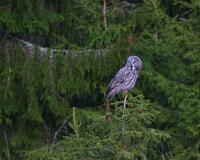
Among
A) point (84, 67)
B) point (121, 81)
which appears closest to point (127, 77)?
point (121, 81)

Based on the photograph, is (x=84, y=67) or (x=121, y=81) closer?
(x=121, y=81)

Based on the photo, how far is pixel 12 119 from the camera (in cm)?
1298

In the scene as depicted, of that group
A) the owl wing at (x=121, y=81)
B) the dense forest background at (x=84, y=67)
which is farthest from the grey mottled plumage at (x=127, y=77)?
the dense forest background at (x=84, y=67)

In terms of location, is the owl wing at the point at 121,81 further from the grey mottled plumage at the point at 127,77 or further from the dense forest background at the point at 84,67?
the dense forest background at the point at 84,67

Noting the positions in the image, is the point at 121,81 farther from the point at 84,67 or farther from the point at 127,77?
the point at 84,67

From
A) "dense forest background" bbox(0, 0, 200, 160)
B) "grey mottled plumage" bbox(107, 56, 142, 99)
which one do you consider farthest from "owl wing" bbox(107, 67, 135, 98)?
"dense forest background" bbox(0, 0, 200, 160)

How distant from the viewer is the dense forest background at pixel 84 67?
1239 centimetres

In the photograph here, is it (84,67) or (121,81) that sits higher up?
(121,81)

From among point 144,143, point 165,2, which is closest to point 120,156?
point 144,143

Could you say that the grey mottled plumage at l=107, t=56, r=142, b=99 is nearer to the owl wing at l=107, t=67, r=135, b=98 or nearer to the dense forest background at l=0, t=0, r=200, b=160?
the owl wing at l=107, t=67, r=135, b=98

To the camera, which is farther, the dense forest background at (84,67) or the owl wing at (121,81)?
the dense forest background at (84,67)

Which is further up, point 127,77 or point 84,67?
point 127,77

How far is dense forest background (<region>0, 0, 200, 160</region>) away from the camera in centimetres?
1239

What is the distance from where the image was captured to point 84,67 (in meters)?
12.7
